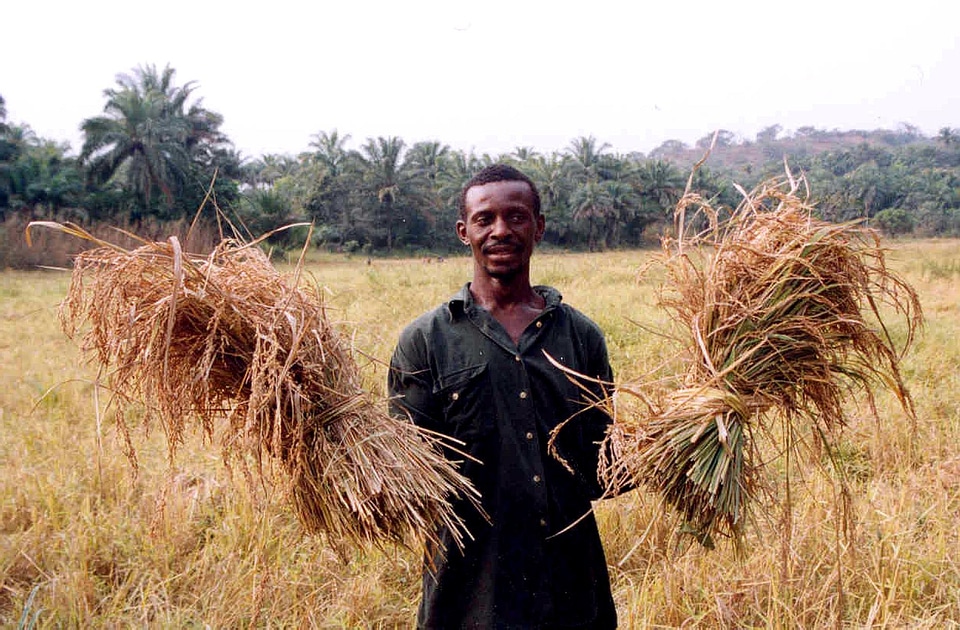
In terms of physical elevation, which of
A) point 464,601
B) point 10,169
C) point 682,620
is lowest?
point 682,620

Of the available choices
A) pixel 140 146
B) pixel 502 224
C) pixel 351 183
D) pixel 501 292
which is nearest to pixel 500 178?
pixel 502 224

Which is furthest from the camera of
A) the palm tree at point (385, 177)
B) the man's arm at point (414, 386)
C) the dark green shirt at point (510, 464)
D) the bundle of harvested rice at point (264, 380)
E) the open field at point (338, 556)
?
the palm tree at point (385, 177)

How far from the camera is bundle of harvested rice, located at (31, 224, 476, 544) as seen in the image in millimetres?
1370

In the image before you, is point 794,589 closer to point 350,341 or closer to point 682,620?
point 682,620

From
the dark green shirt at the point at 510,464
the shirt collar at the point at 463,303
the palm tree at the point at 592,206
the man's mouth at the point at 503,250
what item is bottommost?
the dark green shirt at the point at 510,464

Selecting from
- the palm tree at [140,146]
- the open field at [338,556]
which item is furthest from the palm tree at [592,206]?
the open field at [338,556]

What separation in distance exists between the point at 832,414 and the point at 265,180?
4928 centimetres

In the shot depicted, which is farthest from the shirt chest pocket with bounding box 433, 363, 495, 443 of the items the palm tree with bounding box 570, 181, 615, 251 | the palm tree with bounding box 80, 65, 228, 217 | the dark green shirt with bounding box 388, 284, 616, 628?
the palm tree with bounding box 570, 181, 615, 251

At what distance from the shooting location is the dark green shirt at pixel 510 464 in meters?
1.55

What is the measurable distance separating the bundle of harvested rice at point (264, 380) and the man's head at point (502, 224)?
1.45 feet

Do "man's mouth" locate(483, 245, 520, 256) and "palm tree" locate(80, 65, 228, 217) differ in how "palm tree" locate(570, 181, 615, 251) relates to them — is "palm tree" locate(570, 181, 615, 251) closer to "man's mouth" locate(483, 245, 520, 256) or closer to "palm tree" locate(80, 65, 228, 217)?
"palm tree" locate(80, 65, 228, 217)

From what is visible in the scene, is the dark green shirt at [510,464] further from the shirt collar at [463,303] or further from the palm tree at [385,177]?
the palm tree at [385,177]

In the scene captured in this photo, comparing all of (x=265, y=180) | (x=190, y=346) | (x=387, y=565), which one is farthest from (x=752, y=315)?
(x=265, y=180)

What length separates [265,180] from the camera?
4672 centimetres
